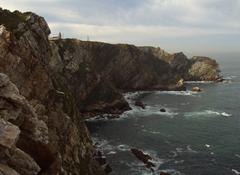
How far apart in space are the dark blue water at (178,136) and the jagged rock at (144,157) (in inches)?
44.2

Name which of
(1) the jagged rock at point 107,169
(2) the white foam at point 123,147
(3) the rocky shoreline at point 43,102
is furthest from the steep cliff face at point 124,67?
(1) the jagged rock at point 107,169

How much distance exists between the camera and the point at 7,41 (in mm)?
55031

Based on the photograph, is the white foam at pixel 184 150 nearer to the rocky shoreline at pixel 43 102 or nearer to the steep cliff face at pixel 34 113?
the rocky shoreline at pixel 43 102

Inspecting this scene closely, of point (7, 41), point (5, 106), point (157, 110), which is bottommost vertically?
point (157, 110)

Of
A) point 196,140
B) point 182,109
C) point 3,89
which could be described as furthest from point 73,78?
point 3,89

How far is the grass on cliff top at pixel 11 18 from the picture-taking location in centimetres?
7088

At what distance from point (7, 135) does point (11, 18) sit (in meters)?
54.5

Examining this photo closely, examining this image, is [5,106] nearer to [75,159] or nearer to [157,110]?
[75,159]

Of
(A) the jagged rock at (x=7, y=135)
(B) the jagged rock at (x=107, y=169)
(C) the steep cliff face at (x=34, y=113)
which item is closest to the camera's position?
(A) the jagged rock at (x=7, y=135)

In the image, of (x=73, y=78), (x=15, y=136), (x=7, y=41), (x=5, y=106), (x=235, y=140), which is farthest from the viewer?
(x=73, y=78)

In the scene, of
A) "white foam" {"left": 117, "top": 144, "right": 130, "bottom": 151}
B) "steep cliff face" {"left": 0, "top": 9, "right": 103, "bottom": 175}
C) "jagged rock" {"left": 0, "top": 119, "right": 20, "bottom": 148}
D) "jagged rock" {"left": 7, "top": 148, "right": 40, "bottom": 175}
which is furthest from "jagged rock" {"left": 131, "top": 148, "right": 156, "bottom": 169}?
"jagged rock" {"left": 0, "top": 119, "right": 20, "bottom": 148}

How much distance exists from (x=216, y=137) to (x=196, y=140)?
6371 millimetres

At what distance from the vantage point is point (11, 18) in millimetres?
75500

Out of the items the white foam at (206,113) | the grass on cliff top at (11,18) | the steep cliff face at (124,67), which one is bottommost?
the white foam at (206,113)
